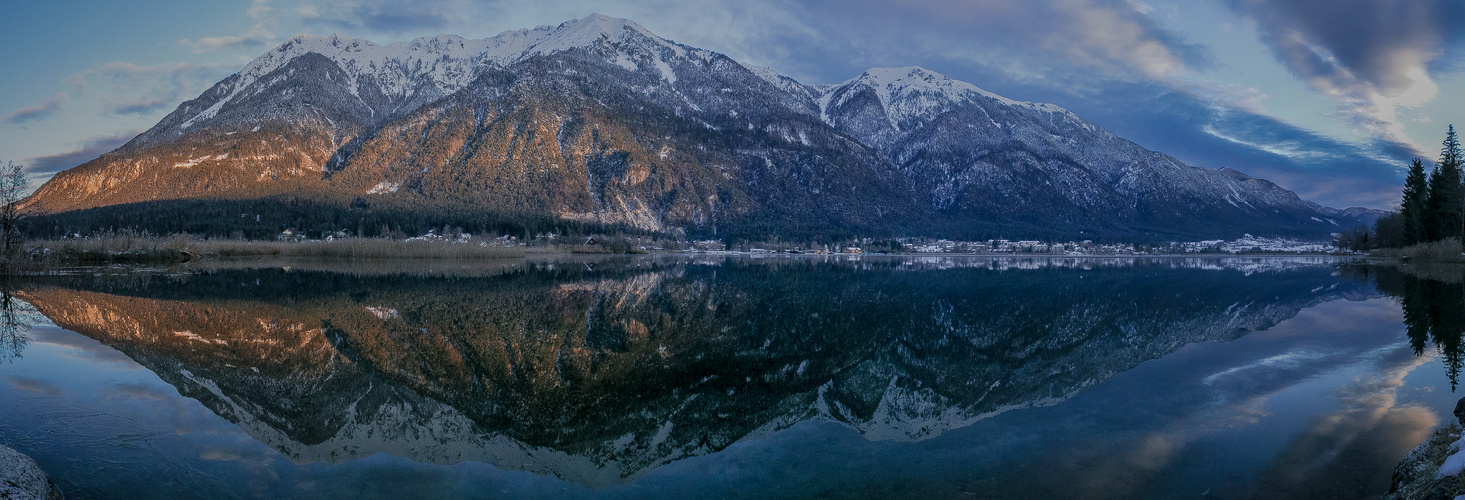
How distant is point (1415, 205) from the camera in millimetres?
55188

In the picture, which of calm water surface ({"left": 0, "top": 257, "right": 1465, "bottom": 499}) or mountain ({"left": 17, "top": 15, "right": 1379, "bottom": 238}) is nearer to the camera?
calm water surface ({"left": 0, "top": 257, "right": 1465, "bottom": 499})

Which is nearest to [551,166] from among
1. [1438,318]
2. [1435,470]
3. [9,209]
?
[9,209]

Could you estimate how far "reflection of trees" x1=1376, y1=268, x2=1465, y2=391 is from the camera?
Result: 39.4 ft

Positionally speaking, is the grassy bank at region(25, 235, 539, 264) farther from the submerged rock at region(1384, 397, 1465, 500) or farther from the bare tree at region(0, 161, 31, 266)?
the submerged rock at region(1384, 397, 1465, 500)

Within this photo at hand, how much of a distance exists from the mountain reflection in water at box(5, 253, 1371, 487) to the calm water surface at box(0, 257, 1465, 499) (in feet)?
0.22

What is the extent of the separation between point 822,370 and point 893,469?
17.4 feet

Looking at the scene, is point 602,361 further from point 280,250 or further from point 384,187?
point 384,187

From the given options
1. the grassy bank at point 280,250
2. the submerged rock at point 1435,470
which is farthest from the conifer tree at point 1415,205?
the grassy bank at point 280,250

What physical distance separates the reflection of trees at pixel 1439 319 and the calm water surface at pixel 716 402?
0.58 feet

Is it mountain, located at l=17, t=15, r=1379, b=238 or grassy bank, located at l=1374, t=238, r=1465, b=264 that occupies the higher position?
mountain, located at l=17, t=15, r=1379, b=238

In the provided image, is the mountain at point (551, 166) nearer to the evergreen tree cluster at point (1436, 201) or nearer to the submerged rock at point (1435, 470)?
the evergreen tree cluster at point (1436, 201)

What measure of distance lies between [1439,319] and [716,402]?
19.5 meters

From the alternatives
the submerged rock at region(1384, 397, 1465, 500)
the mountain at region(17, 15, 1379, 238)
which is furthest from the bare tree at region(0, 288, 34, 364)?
the mountain at region(17, 15, 1379, 238)

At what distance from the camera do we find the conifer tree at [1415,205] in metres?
53.4
